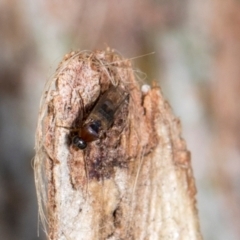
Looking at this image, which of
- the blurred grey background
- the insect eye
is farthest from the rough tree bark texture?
the blurred grey background

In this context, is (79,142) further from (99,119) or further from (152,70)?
(152,70)

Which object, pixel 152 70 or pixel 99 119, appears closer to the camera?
pixel 99 119

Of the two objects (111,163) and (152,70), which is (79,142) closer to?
(111,163)

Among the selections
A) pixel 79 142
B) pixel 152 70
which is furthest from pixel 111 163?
pixel 152 70

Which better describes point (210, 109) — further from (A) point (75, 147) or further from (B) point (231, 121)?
(A) point (75, 147)

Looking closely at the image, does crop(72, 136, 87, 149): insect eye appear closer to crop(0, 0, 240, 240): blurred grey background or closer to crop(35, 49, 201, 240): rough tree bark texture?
crop(35, 49, 201, 240): rough tree bark texture

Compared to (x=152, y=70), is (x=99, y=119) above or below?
below
